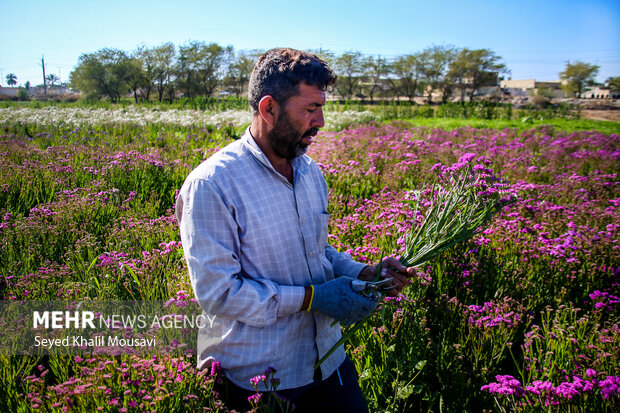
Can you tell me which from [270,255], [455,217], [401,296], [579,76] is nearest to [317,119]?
[270,255]

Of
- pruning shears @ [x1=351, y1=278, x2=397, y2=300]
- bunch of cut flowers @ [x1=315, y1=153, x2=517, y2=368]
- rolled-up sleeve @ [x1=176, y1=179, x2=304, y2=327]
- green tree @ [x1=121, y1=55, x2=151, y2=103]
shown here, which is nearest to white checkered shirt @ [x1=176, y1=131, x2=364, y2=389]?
rolled-up sleeve @ [x1=176, y1=179, x2=304, y2=327]

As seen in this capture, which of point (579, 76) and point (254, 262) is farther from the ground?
point (579, 76)

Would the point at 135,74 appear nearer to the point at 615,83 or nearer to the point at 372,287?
the point at 372,287

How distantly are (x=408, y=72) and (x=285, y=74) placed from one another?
50.7 m

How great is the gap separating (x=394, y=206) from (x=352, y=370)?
2.36m

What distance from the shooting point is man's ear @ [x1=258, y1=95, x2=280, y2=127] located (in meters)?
1.62

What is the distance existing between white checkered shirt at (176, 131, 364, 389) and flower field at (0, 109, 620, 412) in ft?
0.83

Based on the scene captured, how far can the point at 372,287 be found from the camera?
172 centimetres

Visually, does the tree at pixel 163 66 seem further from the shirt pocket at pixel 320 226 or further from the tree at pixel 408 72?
the shirt pocket at pixel 320 226

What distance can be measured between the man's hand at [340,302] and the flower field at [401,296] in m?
0.55

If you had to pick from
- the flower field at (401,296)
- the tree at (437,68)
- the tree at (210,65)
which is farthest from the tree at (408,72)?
the flower field at (401,296)

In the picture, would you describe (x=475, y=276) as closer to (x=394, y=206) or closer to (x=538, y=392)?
(x=394, y=206)

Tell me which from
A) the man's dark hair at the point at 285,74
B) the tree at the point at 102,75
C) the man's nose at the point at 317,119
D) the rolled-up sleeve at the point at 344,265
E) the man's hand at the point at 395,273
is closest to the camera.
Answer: the man's dark hair at the point at 285,74

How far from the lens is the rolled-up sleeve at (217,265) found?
147 centimetres
